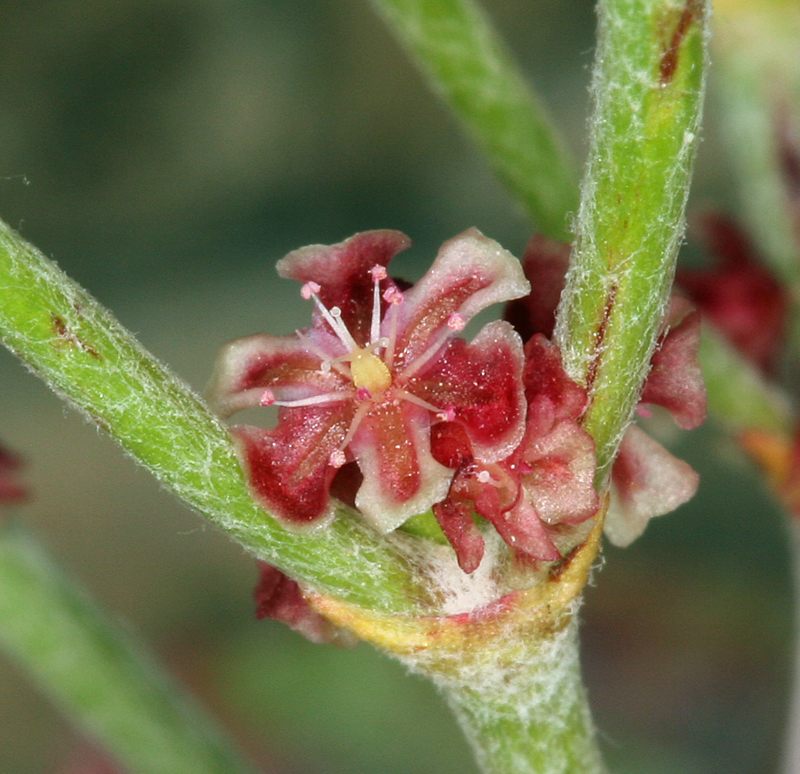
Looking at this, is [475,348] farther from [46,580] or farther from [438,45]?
[46,580]

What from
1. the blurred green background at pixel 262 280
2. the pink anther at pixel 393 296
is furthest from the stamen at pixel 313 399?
the blurred green background at pixel 262 280

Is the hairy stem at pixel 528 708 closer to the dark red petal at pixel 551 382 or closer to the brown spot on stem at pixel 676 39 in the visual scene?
the dark red petal at pixel 551 382

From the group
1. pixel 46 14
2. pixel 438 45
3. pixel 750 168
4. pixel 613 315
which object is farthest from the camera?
pixel 46 14

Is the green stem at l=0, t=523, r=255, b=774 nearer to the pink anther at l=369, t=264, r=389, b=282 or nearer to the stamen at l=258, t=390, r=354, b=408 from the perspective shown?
the stamen at l=258, t=390, r=354, b=408

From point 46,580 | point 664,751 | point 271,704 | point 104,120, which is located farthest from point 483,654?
point 104,120

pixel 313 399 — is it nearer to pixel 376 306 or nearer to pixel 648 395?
pixel 376 306

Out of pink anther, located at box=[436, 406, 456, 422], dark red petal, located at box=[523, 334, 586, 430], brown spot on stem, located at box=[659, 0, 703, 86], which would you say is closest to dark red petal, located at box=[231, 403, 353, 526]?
pink anther, located at box=[436, 406, 456, 422]


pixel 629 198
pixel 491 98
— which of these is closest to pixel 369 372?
pixel 629 198
